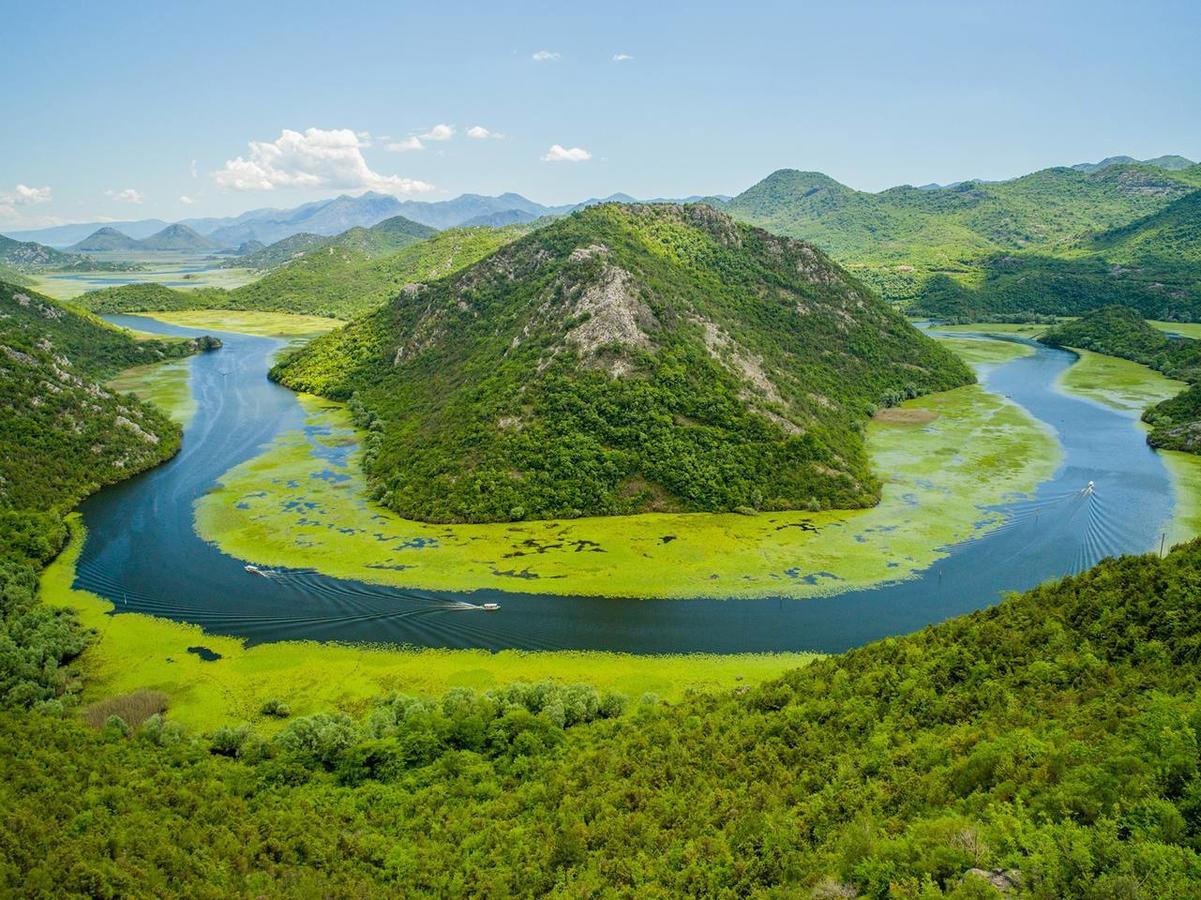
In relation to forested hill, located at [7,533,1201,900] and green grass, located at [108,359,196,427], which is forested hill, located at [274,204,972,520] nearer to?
green grass, located at [108,359,196,427]

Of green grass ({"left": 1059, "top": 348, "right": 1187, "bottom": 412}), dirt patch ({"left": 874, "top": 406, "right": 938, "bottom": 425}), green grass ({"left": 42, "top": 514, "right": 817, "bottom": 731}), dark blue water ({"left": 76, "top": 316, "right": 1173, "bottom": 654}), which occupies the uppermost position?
green grass ({"left": 1059, "top": 348, "right": 1187, "bottom": 412})

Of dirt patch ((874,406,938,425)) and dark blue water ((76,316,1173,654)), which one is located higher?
dirt patch ((874,406,938,425))

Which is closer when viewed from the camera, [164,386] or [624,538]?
[624,538]

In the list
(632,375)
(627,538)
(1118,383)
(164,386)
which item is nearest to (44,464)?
(627,538)

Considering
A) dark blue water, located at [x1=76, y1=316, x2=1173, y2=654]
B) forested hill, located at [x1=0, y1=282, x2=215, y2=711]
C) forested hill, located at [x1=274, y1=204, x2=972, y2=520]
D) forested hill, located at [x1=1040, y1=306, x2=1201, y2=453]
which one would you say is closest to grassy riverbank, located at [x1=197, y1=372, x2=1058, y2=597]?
dark blue water, located at [x1=76, y1=316, x2=1173, y2=654]

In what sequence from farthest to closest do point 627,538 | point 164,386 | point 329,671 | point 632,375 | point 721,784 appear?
1. point 164,386
2. point 632,375
3. point 627,538
4. point 329,671
5. point 721,784

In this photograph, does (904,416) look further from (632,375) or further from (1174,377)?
(1174,377)

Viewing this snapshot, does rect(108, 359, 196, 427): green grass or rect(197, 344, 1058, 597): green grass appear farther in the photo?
rect(108, 359, 196, 427): green grass
